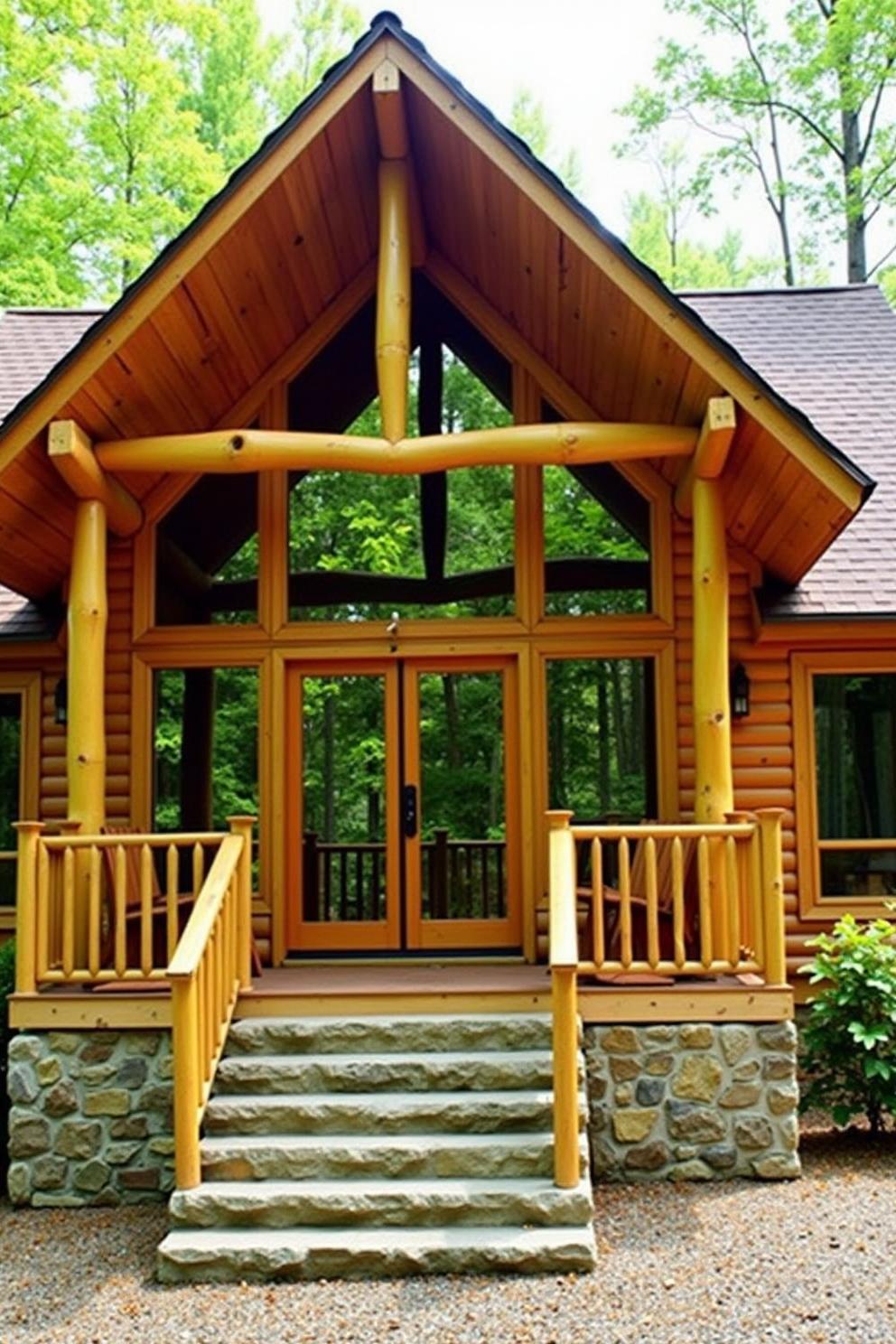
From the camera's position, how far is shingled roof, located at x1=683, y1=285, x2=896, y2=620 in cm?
762

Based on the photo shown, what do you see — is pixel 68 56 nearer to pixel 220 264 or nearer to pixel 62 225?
pixel 62 225

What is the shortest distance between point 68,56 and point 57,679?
10.8 m

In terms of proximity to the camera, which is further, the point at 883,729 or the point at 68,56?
the point at 68,56

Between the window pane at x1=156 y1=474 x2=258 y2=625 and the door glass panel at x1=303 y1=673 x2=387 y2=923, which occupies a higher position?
the window pane at x1=156 y1=474 x2=258 y2=625

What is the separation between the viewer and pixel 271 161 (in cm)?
652

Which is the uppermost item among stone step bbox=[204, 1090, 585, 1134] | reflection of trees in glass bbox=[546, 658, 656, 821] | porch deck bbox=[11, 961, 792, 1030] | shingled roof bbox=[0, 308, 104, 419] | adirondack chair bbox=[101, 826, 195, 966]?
shingled roof bbox=[0, 308, 104, 419]

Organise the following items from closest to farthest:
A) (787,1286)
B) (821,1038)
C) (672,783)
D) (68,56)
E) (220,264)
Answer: (787,1286) → (821,1038) → (220,264) → (672,783) → (68,56)

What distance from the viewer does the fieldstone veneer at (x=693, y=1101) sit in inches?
222

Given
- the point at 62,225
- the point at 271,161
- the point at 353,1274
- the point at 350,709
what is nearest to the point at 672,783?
the point at 350,709

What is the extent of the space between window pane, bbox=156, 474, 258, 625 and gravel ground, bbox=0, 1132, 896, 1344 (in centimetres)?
386

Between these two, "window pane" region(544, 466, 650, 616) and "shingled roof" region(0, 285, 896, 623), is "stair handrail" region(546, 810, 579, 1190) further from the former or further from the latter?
"shingled roof" region(0, 285, 896, 623)

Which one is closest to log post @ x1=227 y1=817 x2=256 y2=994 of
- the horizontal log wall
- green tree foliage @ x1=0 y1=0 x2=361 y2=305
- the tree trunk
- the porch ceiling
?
the porch ceiling

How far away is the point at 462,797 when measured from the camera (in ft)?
25.1

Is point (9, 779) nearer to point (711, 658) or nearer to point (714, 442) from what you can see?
point (711, 658)
